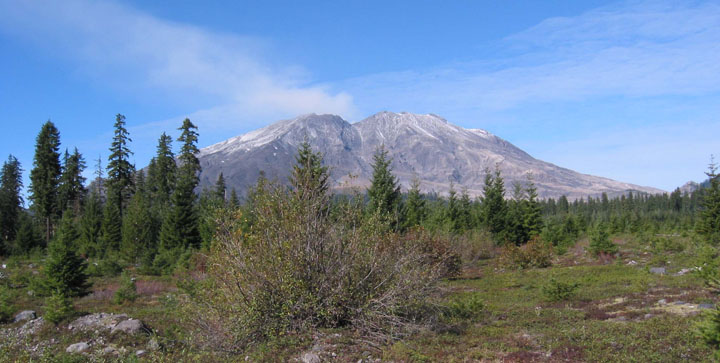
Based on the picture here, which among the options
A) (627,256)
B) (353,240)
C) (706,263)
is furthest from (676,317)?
(627,256)

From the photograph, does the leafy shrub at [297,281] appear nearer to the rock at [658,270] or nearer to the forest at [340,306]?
the forest at [340,306]

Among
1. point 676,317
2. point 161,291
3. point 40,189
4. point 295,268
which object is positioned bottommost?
point 161,291

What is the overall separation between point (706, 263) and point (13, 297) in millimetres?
24801

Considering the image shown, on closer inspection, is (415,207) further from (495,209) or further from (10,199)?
(10,199)

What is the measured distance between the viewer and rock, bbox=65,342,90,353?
9.94 metres

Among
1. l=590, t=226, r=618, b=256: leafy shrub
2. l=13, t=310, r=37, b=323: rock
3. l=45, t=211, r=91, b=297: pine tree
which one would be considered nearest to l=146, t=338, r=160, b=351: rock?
l=13, t=310, r=37, b=323: rock

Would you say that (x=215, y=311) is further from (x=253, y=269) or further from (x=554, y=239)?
(x=554, y=239)

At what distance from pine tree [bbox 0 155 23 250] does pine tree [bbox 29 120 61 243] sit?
8.21 ft

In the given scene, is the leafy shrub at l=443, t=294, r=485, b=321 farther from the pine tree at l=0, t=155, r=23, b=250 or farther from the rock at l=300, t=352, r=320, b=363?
the pine tree at l=0, t=155, r=23, b=250

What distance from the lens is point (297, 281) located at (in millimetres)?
8445

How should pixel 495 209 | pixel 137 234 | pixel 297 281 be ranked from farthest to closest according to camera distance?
pixel 495 209 → pixel 137 234 → pixel 297 281

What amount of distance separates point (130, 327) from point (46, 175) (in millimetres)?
39631

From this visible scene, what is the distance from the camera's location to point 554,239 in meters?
36.4

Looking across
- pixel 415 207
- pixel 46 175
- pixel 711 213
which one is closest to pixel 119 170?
pixel 46 175
